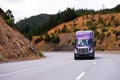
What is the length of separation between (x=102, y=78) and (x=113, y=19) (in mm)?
123220

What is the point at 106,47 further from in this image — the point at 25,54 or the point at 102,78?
the point at 102,78

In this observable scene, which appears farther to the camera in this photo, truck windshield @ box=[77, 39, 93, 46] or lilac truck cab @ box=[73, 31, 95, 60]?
truck windshield @ box=[77, 39, 93, 46]

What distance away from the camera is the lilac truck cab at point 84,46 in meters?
39.3

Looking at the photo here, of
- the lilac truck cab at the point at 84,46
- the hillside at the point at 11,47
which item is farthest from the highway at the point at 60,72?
→ the lilac truck cab at the point at 84,46

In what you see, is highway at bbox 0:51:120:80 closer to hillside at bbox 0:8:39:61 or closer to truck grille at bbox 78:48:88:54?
hillside at bbox 0:8:39:61

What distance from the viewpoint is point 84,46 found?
39531 millimetres

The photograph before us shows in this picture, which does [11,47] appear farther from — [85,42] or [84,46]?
[85,42]

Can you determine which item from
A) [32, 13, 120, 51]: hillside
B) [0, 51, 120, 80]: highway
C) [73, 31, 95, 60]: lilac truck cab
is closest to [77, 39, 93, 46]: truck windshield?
[73, 31, 95, 60]: lilac truck cab

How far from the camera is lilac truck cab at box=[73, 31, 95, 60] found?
39.3 metres

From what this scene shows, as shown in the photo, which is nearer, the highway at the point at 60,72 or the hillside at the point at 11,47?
the highway at the point at 60,72

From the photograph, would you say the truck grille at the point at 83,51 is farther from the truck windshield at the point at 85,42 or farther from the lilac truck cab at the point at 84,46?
the truck windshield at the point at 85,42

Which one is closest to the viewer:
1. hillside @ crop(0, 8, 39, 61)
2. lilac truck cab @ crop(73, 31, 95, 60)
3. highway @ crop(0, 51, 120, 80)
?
highway @ crop(0, 51, 120, 80)

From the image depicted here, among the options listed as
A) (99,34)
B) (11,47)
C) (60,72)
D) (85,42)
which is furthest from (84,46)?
(99,34)

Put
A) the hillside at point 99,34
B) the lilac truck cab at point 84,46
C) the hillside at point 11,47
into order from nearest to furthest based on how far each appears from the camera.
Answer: the hillside at point 11,47, the lilac truck cab at point 84,46, the hillside at point 99,34
